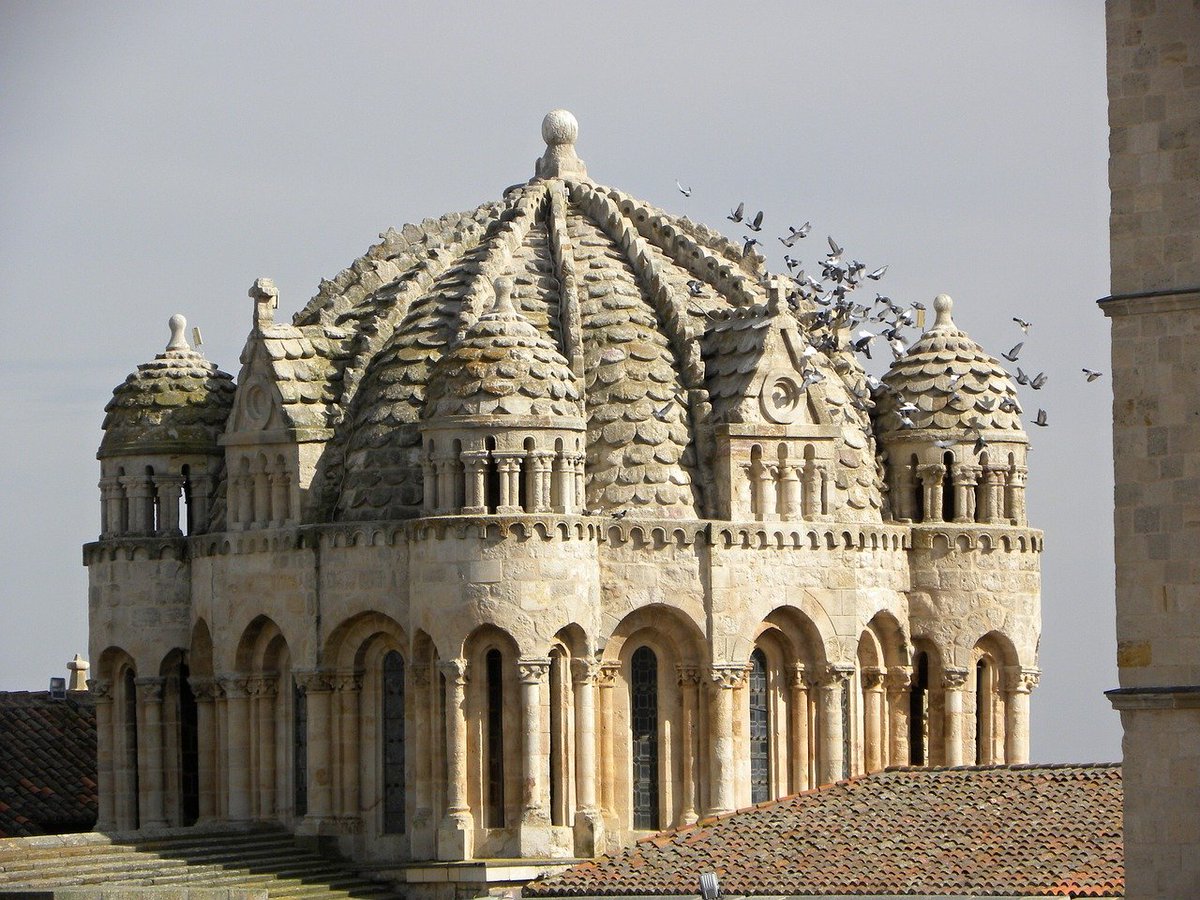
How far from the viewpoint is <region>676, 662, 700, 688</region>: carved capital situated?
58.7m

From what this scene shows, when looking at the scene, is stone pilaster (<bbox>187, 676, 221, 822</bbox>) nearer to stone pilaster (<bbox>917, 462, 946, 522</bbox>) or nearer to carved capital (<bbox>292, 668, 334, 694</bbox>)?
carved capital (<bbox>292, 668, 334, 694</bbox>)

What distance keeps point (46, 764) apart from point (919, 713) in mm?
14616

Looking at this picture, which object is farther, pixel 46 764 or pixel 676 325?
pixel 46 764

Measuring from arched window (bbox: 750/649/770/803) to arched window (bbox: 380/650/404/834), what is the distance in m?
5.17

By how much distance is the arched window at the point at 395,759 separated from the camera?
58.8 metres

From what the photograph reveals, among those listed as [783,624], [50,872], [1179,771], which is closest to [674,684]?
[783,624]

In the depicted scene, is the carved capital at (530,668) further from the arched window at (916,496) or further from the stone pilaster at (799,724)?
the arched window at (916,496)

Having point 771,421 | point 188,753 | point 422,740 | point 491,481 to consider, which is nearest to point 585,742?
point 422,740

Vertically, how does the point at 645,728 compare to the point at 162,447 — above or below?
below

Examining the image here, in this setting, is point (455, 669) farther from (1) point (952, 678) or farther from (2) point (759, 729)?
(1) point (952, 678)

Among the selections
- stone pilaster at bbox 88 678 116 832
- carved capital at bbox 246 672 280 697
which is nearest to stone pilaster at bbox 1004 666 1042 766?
carved capital at bbox 246 672 280 697

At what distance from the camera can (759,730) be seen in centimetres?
5956

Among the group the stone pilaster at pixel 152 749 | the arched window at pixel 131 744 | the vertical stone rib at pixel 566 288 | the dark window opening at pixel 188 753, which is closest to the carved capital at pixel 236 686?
the dark window opening at pixel 188 753

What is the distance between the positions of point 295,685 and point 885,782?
365 inches
